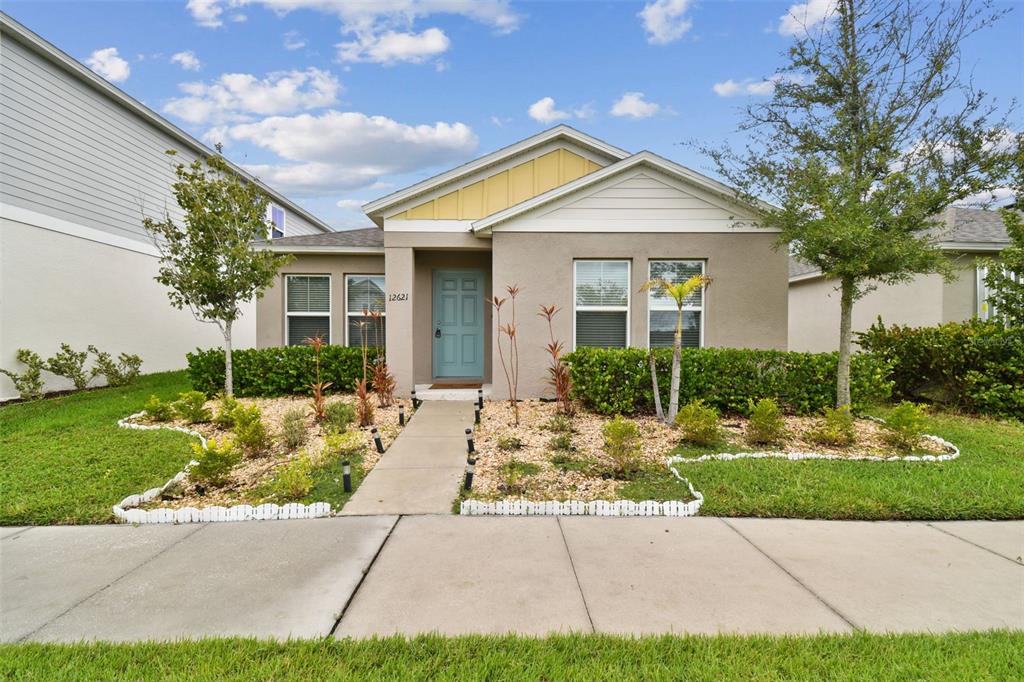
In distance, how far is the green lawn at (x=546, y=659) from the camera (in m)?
2.28

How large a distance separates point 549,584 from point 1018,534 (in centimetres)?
386

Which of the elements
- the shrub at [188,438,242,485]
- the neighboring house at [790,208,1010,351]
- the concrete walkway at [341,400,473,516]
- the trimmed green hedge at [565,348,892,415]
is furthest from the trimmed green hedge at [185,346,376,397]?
the neighboring house at [790,208,1010,351]

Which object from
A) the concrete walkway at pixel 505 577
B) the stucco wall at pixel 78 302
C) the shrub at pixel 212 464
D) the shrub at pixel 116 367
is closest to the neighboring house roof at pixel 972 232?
the concrete walkway at pixel 505 577

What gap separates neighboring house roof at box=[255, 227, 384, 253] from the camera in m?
10.7

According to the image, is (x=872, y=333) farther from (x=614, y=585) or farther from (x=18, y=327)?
(x=18, y=327)

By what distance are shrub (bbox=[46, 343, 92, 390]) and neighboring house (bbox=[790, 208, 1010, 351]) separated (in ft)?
49.0

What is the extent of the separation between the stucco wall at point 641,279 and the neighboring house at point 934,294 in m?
1.44

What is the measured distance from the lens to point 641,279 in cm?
893

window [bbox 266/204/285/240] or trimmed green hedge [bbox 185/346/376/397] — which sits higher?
window [bbox 266/204/285/240]

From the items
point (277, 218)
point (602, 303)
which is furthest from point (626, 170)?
point (277, 218)

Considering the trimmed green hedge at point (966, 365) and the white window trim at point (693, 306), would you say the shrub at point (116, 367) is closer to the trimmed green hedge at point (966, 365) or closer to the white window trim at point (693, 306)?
the white window trim at point (693, 306)

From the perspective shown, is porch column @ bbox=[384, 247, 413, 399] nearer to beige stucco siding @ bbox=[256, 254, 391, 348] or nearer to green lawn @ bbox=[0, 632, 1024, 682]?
beige stucco siding @ bbox=[256, 254, 391, 348]

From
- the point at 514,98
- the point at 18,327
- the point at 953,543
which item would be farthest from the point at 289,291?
the point at 953,543

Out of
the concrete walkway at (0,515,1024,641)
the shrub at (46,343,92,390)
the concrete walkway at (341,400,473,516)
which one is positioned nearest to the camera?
the concrete walkway at (0,515,1024,641)
